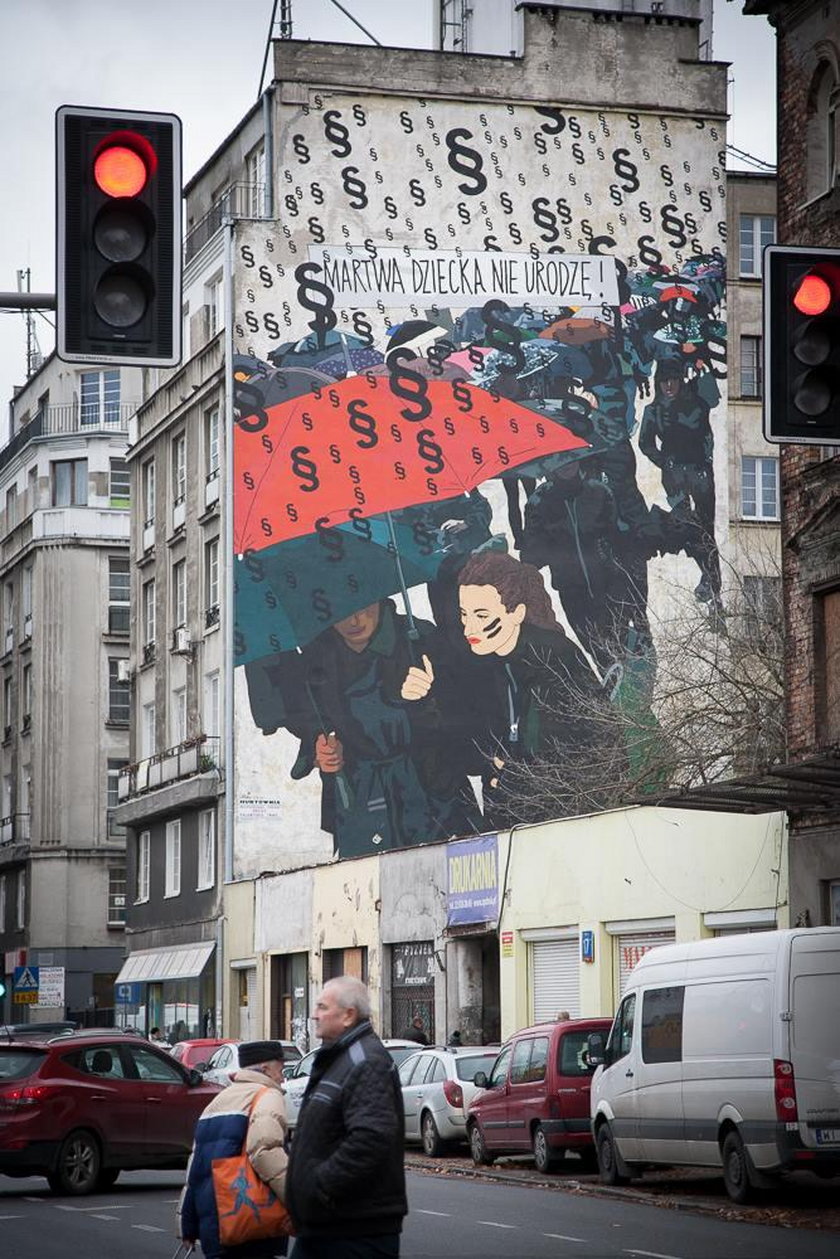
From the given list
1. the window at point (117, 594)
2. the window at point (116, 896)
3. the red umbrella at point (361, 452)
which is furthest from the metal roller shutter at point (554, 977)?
the window at point (117, 594)

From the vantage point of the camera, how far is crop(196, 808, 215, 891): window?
56.8 m

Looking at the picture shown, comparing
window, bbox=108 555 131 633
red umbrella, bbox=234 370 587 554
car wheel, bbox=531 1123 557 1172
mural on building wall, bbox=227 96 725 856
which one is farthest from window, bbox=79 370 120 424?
car wheel, bbox=531 1123 557 1172

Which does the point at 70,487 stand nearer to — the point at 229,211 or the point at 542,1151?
the point at 229,211

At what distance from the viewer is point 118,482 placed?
82500 millimetres

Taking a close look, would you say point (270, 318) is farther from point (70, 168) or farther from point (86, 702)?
point (70, 168)

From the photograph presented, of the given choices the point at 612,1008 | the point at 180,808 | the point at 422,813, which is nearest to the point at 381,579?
the point at 422,813

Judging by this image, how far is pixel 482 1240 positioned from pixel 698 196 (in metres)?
40.6

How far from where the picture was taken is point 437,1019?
4269 cm

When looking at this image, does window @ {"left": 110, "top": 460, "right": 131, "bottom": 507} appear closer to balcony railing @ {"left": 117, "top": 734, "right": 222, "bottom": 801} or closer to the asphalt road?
balcony railing @ {"left": 117, "top": 734, "right": 222, "bottom": 801}

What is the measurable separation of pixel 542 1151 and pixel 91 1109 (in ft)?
18.8

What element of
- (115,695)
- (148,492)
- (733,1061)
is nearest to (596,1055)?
(733,1061)

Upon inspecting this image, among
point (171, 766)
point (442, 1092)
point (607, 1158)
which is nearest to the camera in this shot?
point (607, 1158)

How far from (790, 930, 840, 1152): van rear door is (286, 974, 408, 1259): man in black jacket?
41.7 feet

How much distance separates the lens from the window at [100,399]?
83.6 m
